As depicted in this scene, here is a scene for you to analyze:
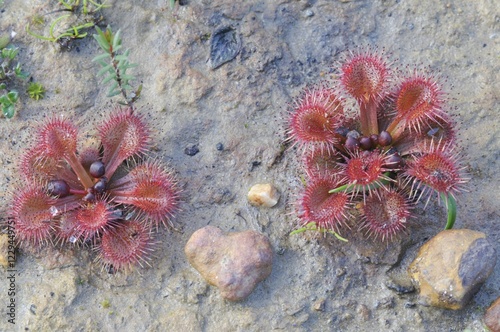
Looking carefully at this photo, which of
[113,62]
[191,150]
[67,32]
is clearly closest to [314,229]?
[191,150]

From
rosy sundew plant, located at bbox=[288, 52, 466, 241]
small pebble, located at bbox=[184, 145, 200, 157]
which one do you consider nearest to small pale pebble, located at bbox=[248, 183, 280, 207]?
rosy sundew plant, located at bbox=[288, 52, 466, 241]

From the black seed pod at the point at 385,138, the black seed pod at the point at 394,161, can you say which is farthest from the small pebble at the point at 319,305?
the black seed pod at the point at 385,138

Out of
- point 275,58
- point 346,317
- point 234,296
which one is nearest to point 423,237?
point 346,317

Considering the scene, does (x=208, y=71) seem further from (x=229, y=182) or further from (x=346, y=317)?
(x=346, y=317)

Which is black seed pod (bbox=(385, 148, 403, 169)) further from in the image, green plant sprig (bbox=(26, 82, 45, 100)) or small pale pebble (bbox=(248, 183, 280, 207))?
green plant sprig (bbox=(26, 82, 45, 100))

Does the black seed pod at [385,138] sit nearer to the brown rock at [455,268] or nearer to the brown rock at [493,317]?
the brown rock at [455,268]

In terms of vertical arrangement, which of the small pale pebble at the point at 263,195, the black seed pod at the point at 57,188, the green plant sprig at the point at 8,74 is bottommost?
the black seed pod at the point at 57,188

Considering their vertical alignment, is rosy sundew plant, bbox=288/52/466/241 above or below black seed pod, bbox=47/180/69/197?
above

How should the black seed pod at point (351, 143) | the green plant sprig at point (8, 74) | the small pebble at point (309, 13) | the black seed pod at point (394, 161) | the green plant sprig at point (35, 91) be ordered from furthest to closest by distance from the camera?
the small pebble at point (309, 13), the green plant sprig at point (35, 91), the green plant sprig at point (8, 74), the black seed pod at point (351, 143), the black seed pod at point (394, 161)
